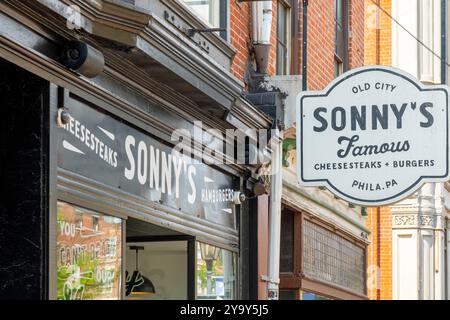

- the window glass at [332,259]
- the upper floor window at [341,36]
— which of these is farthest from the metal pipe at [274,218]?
the upper floor window at [341,36]

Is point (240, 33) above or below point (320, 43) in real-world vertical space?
below

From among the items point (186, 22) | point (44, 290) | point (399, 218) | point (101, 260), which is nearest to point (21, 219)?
point (44, 290)

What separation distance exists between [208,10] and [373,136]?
222cm

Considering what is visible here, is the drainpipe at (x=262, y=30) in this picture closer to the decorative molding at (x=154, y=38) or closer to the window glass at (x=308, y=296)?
the decorative molding at (x=154, y=38)

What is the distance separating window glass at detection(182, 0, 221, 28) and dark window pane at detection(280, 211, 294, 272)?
12.7ft

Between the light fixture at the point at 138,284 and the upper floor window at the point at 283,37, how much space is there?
3.71 metres

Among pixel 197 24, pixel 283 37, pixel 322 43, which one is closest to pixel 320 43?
pixel 322 43

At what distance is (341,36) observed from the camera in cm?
1795

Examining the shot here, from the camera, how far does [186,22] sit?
33.3 feet

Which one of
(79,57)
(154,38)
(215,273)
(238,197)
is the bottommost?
(215,273)

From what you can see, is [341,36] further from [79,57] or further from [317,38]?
[79,57]

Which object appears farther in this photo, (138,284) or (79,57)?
(138,284)

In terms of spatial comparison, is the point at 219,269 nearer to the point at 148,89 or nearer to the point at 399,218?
the point at 148,89

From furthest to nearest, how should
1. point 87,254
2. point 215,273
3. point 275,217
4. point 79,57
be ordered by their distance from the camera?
point 275,217 < point 215,273 < point 87,254 < point 79,57
